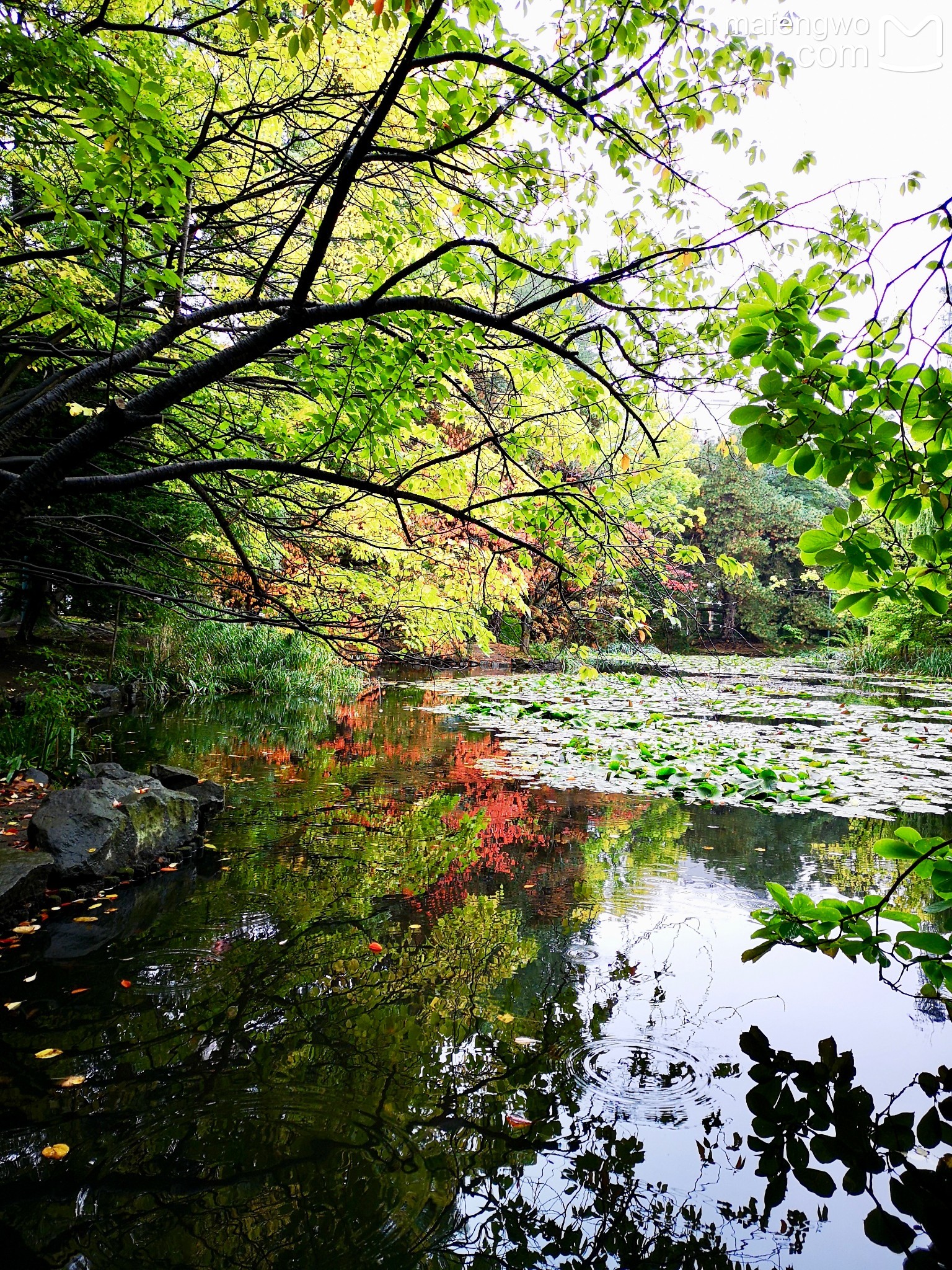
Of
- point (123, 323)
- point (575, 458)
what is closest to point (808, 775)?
point (575, 458)

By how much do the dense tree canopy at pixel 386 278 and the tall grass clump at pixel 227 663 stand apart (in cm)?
751

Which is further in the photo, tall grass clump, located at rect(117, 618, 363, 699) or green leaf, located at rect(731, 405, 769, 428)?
tall grass clump, located at rect(117, 618, 363, 699)

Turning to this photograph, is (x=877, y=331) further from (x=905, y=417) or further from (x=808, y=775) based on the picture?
(x=808, y=775)

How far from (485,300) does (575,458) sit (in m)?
1.03

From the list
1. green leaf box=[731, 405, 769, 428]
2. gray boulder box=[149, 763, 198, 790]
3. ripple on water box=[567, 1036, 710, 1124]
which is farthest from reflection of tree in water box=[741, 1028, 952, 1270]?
gray boulder box=[149, 763, 198, 790]

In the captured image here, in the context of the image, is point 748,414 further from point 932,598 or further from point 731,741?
point 731,741

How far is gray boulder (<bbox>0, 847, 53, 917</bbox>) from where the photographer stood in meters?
3.76

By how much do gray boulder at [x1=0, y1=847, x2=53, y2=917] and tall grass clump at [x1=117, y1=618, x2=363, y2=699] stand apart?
7276mm

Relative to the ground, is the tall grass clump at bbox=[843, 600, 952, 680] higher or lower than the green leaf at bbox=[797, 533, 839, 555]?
lower

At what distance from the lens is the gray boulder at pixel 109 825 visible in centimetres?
432

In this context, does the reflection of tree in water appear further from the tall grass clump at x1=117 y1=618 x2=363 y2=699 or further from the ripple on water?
the tall grass clump at x1=117 y1=618 x2=363 y2=699

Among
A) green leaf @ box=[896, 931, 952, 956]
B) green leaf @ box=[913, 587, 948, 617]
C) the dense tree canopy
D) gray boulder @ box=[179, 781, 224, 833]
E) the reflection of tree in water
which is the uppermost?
the dense tree canopy

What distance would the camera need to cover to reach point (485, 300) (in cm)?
375

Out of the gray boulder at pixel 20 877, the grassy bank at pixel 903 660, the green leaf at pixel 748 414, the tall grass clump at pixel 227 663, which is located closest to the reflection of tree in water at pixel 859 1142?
the green leaf at pixel 748 414
